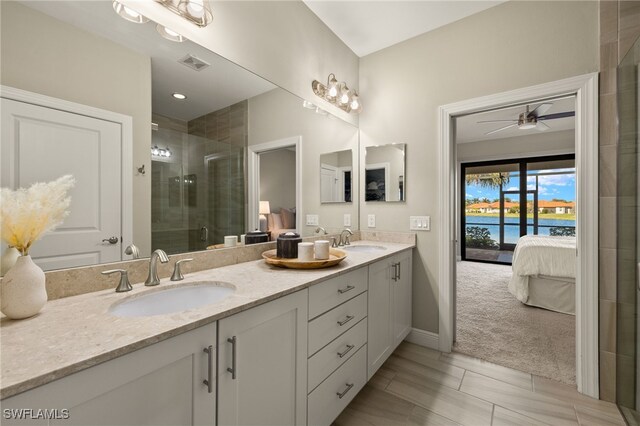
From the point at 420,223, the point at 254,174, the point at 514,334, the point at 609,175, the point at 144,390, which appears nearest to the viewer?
the point at 144,390

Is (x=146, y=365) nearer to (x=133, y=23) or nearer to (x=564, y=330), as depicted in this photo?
(x=133, y=23)

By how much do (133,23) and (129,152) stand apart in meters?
0.58

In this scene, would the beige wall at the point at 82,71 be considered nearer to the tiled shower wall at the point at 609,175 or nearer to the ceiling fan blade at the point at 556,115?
the tiled shower wall at the point at 609,175

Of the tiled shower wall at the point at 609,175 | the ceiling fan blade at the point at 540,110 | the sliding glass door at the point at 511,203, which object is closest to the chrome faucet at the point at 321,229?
the tiled shower wall at the point at 609,175

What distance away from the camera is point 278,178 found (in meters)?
1.98

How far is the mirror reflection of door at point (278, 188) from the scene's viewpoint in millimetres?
1881

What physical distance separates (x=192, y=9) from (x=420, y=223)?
6.88 ft

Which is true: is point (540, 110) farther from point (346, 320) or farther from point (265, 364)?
point (265, 364)

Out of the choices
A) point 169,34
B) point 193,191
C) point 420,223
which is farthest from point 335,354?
point 169,34

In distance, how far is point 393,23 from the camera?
2.25 meters

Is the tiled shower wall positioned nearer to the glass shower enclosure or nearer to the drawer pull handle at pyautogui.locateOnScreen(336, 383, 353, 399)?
the drawer pull handle at pyautogui.locateOnScreen(336, 383, 353, 399)

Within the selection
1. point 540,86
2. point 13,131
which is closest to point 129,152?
point 13,131

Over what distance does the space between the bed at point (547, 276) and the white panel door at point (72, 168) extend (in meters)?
3.97

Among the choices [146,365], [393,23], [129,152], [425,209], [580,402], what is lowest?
[580,402]
